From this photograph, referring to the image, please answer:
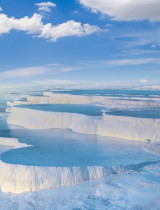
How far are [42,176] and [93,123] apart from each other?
5.33 meters

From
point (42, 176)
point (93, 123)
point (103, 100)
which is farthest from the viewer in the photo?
point (103, 100)

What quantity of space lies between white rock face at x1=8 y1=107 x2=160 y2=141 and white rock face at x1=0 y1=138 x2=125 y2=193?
3950 millimetres

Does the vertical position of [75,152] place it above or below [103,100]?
below

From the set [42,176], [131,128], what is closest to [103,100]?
[131,128]

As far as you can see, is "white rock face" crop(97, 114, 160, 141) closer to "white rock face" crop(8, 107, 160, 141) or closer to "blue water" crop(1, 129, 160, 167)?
"white rock face" crop(8, 107, 160, 141)

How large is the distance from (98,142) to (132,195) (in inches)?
155

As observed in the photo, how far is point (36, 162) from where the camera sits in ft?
25.6

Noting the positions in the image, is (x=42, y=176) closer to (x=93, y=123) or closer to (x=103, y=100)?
(x=93, y=123)

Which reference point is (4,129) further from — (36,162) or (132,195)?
(132,195)

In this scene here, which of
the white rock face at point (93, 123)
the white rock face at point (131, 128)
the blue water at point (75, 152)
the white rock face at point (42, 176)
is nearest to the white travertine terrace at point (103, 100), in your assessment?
the white rock face at point (93, 123)

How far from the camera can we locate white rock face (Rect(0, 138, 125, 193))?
730 cm

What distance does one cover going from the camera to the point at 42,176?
23.9ft

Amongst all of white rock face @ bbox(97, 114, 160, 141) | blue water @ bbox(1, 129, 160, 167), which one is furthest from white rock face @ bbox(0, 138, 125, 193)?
white rock face @ bbox(97, 114, 160, 141)

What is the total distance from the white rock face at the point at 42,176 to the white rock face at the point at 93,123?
3950mm
